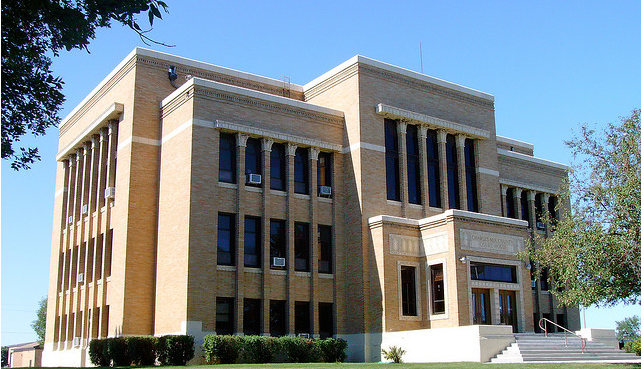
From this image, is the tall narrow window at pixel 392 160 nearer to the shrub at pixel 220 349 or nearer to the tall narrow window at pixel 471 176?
the tall narrow window at pixel 471 176

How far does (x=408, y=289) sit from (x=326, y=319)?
3.76 metres

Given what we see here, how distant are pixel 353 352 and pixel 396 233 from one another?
5.27 meters

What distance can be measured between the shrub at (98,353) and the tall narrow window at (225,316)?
4.41 metres

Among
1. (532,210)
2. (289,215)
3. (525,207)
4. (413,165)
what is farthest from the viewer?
(525,207)

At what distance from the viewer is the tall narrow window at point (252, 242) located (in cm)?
2936

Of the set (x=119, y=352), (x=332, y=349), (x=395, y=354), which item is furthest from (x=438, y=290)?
(x=119, y=352)

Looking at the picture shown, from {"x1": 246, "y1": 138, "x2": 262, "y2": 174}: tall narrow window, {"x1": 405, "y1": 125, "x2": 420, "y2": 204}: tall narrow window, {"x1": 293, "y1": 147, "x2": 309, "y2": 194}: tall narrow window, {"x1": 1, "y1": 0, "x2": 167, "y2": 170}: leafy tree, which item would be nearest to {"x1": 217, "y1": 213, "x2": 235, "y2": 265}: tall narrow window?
{"x1": 246, "y1": 138, "x2": 262, "y2": 174}: tall narrow window

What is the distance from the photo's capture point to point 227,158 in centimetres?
2980

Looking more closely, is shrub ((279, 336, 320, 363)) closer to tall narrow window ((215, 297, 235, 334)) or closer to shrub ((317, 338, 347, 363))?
shrub ((317, 338, 347, 363))

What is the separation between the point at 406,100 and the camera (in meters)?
33.5

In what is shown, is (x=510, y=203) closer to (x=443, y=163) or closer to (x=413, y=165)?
(x=443, y=163)

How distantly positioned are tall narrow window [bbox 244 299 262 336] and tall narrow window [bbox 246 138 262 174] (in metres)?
5.46

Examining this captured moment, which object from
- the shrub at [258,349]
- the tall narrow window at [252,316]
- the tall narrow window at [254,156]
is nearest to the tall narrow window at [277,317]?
the tall narrow window at [252,316]

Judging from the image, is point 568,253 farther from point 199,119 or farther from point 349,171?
point 199,119
